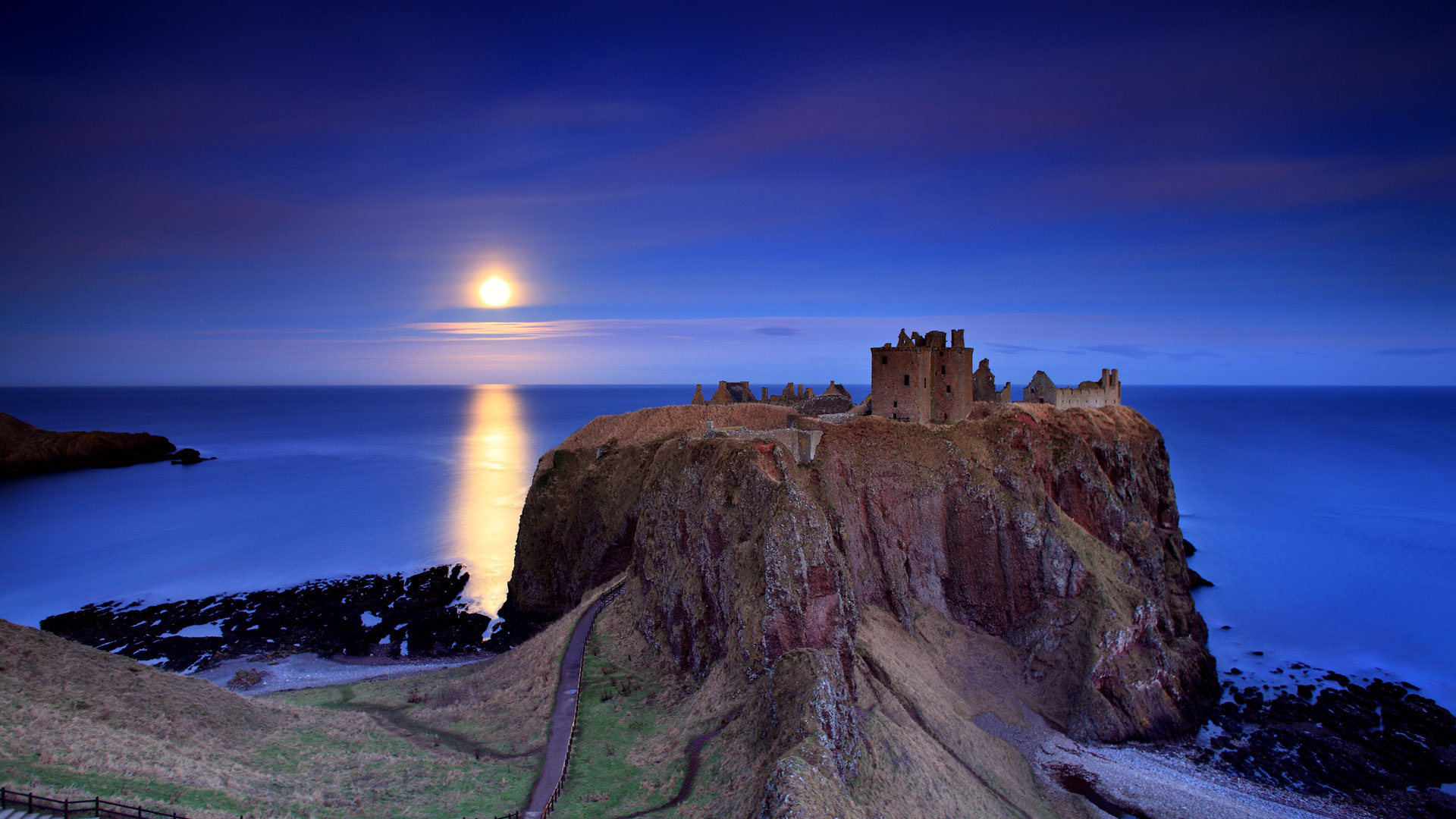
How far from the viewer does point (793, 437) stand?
4075cm

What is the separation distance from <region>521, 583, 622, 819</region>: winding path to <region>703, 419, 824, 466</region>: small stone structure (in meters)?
12.3

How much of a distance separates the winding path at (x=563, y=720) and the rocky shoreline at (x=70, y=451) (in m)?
130

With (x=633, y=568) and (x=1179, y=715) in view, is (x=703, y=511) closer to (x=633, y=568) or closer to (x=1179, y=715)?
(x=633, y=568)

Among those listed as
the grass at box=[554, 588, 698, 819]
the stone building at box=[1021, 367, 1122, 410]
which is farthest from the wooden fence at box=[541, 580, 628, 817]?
the stone building at box=[1021, 367, 1122, 410]

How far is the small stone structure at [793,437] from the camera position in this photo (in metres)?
39.6

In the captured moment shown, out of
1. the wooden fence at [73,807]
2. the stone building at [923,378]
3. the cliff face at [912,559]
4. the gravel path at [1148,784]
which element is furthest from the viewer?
the stone building at [923,378]

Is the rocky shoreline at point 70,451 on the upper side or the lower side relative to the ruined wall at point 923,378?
lower

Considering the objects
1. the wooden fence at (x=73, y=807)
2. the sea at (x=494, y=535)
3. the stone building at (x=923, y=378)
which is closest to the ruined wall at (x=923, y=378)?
the stone building at (x=923, y=378)

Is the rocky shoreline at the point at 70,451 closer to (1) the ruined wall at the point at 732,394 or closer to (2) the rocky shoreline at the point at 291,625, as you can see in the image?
(2) the rocky shoreline at the point at 291,625

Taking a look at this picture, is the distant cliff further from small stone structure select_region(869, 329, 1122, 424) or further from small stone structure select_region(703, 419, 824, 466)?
small stone structure select_region(869, 329, 1122, 424)

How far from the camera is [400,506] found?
93125 millimetres

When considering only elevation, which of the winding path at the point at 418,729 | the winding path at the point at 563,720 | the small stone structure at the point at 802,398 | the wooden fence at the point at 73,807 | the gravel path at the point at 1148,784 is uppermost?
the small stone structure at the point at 802,398

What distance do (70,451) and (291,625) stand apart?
110931 millimetres

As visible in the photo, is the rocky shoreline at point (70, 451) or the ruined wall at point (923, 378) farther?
the rocky shoreline at point (70, 451)
